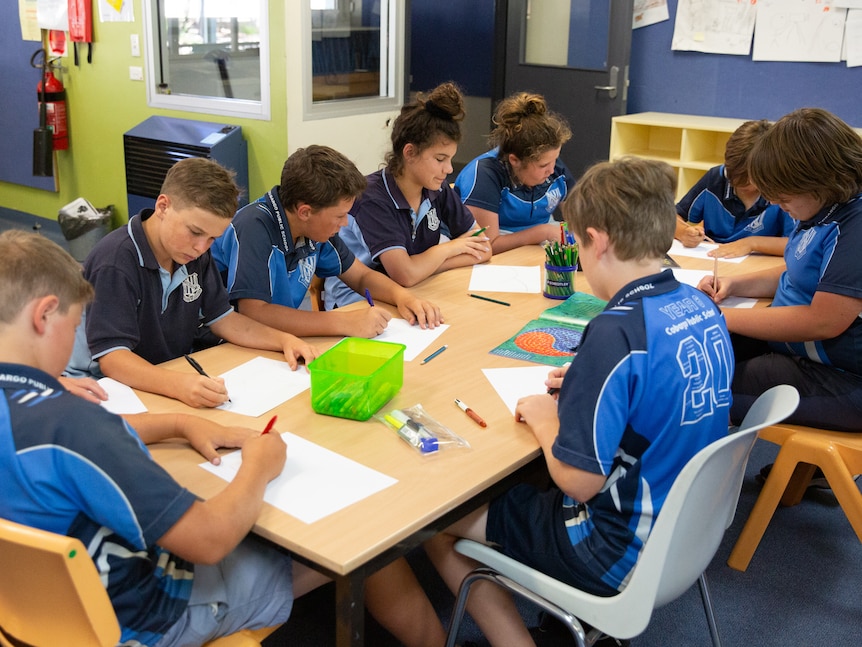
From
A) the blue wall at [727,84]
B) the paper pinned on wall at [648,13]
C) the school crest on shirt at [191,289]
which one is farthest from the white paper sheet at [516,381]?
the paper pinned on wall at [648,13]

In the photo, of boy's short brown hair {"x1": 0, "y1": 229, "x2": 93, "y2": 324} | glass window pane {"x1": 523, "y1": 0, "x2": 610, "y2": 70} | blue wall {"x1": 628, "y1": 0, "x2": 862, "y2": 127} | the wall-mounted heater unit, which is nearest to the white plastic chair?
boy's short brown hair {"x1": 0, "y1": 229, "x2": 93, "y2": 324}

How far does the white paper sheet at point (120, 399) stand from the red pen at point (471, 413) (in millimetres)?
605

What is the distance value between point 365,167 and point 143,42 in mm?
1494

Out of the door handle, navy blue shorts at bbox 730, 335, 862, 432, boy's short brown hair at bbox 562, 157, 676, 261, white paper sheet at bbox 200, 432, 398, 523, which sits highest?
the door handle

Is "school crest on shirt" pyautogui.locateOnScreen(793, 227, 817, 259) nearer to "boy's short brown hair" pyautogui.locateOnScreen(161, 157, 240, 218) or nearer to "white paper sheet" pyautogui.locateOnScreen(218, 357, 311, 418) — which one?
"white paper sheet" pyautogui.locateOnScreen(218, 357, 311, 418)

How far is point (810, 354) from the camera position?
2.13 meters

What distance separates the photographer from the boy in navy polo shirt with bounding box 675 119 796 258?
2.84m

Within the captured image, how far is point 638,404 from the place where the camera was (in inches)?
53.5

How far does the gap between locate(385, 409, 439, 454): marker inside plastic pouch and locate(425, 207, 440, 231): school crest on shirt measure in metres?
1.21

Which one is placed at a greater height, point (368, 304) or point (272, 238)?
point (272, 238)

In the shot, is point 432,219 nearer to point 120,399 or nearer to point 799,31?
point 120,399

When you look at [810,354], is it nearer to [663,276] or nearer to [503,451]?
[663,276]

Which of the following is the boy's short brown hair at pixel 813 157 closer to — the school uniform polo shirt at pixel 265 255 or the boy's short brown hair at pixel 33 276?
the school uniform polo shirt at pixel 265 255

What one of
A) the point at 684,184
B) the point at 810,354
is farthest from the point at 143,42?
the point at 810,354
